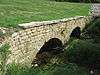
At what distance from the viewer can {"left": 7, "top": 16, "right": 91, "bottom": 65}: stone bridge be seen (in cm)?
1032

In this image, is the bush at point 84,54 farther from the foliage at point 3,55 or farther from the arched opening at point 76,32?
the foliage at point 3,55

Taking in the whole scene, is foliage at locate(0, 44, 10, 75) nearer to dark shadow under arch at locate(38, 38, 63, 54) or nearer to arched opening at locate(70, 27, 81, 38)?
dark shadow under arch at locate(38, 38, 63, 54)

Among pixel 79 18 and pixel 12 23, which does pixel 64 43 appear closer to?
pixel 79 18

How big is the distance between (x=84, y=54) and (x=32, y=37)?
11.6ft

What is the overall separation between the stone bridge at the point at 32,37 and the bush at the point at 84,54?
0.75 m

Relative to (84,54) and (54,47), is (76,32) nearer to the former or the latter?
(54,47)

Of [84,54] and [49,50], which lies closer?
[84,54]

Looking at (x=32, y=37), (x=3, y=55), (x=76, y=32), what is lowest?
(x=76, y=32)

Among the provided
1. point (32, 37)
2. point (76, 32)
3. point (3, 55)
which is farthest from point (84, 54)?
point (3, 55)

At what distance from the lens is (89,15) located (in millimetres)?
18312

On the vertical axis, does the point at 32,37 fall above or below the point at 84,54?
above

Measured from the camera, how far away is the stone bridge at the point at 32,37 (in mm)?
10320

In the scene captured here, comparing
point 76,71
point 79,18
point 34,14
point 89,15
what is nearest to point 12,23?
point 34,14

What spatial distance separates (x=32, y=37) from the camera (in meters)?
11.6
